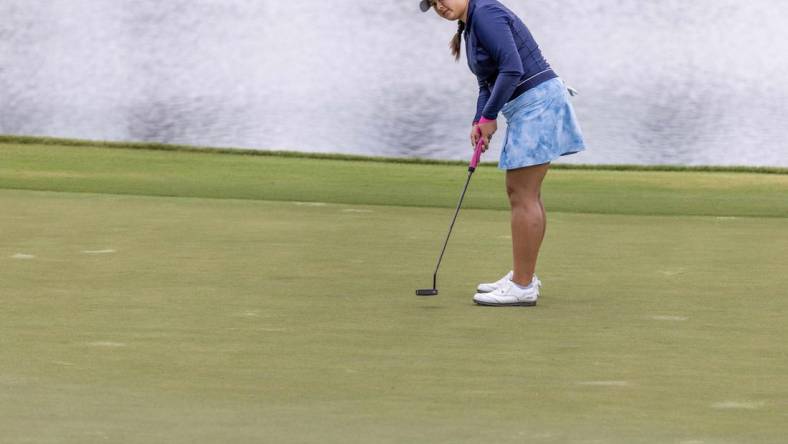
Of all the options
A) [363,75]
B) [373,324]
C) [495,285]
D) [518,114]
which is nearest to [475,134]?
[518,114]

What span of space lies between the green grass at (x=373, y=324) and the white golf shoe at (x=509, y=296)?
0.05 metres

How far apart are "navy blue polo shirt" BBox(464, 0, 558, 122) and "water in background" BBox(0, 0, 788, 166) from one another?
10717mm

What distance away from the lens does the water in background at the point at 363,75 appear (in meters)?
17.4

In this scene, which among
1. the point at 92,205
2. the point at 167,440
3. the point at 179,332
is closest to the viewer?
the point at 167,440

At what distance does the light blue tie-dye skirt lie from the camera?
604 cm

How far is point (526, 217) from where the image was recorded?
6.16m

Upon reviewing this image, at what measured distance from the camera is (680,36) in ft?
63.8

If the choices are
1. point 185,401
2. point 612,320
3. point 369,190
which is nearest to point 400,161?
point 369,190

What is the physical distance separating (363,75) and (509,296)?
13107 mm

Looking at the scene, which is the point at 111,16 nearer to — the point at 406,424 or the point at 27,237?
the point at 27,237

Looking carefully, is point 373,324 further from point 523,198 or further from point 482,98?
point 482,98

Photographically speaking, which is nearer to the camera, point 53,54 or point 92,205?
point 92,205

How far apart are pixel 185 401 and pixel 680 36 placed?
15.9m

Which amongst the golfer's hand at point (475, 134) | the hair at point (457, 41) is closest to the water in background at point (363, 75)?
the hair at point (457, 41)
